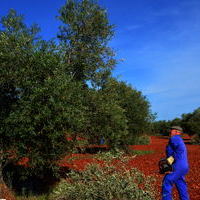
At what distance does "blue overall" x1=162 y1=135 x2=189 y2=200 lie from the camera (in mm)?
8039

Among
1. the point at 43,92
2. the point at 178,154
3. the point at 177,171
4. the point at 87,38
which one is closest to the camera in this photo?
the point at 177,171

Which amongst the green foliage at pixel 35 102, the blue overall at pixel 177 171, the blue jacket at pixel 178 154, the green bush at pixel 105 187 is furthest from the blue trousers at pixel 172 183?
the green foliage at pixel 35 102

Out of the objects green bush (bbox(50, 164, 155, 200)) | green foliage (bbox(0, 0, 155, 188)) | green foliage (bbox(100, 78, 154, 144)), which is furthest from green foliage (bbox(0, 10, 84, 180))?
green foliage (bbox(100, 78, 154, 144))

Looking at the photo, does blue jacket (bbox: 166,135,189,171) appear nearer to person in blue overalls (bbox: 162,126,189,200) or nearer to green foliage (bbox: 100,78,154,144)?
person in blue overalls (bbox: 162,126,189,200)

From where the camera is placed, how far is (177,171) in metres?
8.09

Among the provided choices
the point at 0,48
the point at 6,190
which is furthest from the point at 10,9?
the point at 6,190

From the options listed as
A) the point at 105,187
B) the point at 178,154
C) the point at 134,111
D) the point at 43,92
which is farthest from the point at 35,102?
the point at 134,111

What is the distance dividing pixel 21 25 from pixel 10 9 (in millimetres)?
989

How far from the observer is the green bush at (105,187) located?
8875 mm

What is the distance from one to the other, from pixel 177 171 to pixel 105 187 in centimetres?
235

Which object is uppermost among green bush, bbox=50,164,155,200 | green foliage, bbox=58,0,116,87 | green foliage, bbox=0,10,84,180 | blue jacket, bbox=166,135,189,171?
green foliage, bbox=58,0,116,87

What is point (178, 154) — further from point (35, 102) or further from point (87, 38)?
point (87, 38)

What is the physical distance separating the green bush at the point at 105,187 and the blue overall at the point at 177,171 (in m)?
1.09

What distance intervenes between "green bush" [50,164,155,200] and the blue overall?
109 centimetres
